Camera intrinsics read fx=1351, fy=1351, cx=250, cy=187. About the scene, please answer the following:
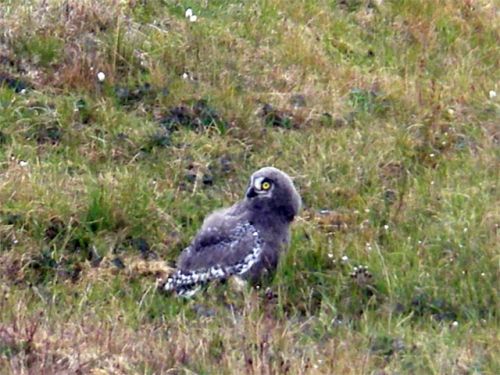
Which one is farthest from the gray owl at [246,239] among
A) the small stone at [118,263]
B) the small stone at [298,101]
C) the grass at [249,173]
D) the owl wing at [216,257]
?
the small stone at [298,101]

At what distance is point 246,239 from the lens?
9.02 metres

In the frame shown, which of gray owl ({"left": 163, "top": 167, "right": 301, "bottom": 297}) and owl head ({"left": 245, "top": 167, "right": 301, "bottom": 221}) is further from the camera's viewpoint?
owl head ({"left": 245, "top": 167, "right": 301, "bottom": 221})

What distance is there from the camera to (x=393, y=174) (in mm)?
10789

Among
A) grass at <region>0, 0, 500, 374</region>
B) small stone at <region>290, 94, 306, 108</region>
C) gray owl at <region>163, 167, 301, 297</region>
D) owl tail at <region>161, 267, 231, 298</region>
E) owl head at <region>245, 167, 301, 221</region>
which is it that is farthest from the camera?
small stone at <region>290, 94, 306, 108</region>

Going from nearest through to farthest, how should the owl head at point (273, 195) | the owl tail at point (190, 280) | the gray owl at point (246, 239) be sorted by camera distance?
the owl tail at point (190, 280), the gray owl at point (246, 239), the owl head at point (273, 195)

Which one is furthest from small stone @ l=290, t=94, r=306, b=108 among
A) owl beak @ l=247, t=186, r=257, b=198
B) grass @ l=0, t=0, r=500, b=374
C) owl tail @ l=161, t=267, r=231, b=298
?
owl tail @ l=161, t=267, r=231, b=298

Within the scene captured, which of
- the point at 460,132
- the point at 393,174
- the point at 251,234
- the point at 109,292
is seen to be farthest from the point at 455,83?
the point at 109,292

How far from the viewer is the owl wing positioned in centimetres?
882

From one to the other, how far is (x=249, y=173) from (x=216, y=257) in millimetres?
1996

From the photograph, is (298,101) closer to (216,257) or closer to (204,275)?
(216,257)

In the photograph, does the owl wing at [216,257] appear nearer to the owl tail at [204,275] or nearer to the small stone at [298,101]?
the owl tail at [204,275]

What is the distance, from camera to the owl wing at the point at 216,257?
8820 millimetres

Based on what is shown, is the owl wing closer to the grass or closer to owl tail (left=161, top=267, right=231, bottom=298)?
owl tail (left=161, top=267, right=231, bottom=298)

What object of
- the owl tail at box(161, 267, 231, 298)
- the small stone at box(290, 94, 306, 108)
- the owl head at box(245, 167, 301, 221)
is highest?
the small stone at box(290, 94, 306, 108)
